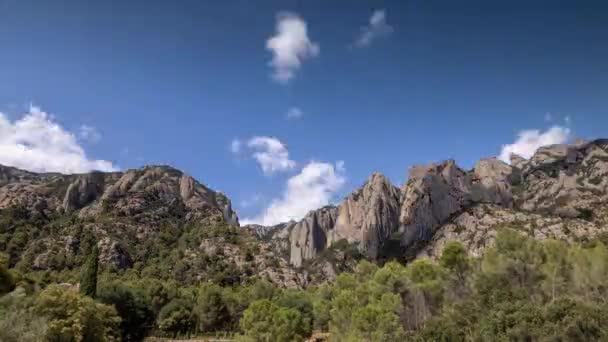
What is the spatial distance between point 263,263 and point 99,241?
171ft

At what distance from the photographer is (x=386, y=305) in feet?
199

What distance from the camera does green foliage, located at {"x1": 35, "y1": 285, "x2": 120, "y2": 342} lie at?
46000 millimetres

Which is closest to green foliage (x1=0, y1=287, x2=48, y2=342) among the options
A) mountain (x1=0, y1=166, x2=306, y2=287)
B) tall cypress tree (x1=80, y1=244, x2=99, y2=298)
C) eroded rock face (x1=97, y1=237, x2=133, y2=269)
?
tall cypress tree (x1=80, y1=244, x2=99, y2=298)

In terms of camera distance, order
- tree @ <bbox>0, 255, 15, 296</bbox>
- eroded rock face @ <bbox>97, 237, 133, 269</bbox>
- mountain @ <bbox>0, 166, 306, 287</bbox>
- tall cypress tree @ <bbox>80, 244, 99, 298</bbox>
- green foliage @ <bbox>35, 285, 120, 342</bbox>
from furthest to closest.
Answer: eroded rock face @ <bbox>97, 237, 133, 269</bbox> < mountain @ <bbox>0, 166, 306, 287</bbox> < tall cypress tree @ <bbox>80, 244, 99, 298</bbox> < tree @ <bbox>0, 255, 15, 296</bbox> < green foliage @ <bbox>35, 285, 120, 342</bbox>

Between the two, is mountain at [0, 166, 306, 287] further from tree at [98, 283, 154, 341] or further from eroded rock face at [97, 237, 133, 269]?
tree at [98, 283, 154, 341]

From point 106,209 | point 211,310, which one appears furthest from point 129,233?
point 211,310

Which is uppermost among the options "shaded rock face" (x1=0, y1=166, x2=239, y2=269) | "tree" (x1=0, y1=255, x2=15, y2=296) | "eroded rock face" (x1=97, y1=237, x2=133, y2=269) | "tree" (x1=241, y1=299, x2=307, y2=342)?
"shaded rock face" (x1=0, y1=166, x2=239, y2=269)

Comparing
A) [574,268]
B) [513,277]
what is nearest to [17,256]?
[513,277]

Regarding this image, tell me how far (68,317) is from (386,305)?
126ft

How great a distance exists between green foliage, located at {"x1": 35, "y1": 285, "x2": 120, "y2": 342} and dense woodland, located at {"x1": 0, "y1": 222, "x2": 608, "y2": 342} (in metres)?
0.11

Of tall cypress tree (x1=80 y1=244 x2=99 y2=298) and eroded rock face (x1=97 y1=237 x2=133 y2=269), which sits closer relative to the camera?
tall cypress tree (x1=80 y1=244 x2=99 y2=298)

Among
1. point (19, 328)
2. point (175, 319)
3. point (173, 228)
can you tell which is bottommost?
point (19, 328)

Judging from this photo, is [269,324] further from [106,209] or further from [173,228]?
[106,209]

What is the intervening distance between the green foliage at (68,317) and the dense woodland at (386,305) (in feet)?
0.37
